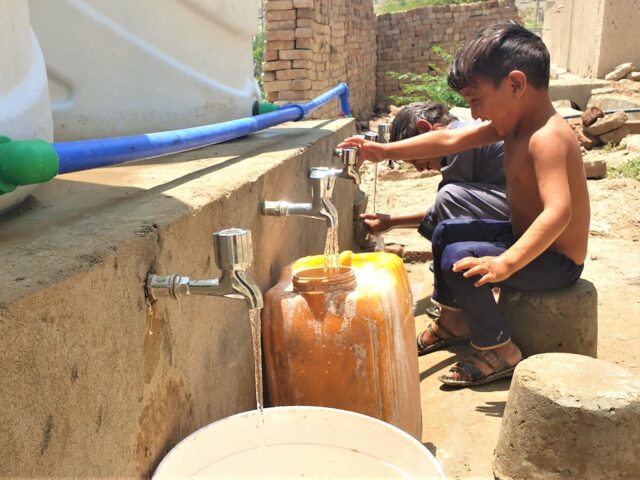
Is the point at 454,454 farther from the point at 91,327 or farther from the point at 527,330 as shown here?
the point at 91,327

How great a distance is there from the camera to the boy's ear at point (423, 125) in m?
3.01

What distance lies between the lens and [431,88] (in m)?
10.8

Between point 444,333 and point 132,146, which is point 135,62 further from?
point 444,333

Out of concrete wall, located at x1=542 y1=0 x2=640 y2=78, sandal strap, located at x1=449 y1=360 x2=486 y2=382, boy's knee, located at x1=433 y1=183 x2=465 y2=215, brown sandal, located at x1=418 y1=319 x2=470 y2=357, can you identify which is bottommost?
brown sandal, located at x1=418 y1=319 x2=470 y2=357

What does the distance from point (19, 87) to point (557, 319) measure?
183cm

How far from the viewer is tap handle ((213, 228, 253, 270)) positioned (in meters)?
1.02

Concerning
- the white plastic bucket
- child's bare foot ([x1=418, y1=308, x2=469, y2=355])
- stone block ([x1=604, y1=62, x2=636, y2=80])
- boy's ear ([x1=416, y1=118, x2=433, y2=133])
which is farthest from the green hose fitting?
stone block ([x1=604, y1=62, x2=636, y2=80])

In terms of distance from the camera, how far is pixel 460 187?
2887 mm

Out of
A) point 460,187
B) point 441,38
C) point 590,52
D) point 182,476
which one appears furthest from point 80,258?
point 441,38

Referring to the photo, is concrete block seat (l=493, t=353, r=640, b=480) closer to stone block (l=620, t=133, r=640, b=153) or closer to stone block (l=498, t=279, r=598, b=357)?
stone block (l=498, t=279, r=598, b=357)

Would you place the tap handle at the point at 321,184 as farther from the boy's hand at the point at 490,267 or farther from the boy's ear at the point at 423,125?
the boy's ear at the point at 423,125

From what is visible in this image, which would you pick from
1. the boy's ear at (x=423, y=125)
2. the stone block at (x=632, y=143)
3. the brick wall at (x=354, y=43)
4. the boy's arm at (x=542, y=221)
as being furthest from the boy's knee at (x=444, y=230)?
the brick wall at (x=354, y=43)

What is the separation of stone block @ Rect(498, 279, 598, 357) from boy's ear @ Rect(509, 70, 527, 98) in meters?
0.71

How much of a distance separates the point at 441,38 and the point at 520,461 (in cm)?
1238
